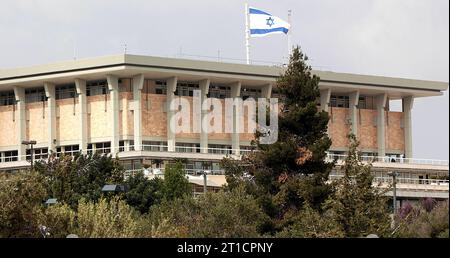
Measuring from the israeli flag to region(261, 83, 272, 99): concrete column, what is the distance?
1317 cm

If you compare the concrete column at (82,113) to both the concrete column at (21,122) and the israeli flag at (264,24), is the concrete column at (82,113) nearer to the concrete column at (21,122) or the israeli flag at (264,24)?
the concrete column at (21,122)

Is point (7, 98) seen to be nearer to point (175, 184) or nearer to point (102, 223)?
point (175, 184)

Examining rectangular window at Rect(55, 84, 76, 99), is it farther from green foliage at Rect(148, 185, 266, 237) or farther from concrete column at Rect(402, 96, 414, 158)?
green foliage at Rect(148, 185, 266, 237)

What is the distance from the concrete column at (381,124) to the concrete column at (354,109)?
3053 mm

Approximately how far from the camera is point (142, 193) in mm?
66000

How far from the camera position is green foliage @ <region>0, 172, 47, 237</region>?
1405 inches

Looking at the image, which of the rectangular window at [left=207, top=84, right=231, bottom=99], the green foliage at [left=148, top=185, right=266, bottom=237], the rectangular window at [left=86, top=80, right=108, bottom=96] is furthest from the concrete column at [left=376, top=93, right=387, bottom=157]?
the green foliage at [left=148, top=185, right=266, bottom=237]

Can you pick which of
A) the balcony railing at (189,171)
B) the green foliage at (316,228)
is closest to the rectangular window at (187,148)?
the balcony railing at (189,171)

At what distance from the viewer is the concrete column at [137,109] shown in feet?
326

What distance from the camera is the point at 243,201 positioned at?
156 ft

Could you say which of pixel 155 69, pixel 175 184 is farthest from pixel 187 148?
pixel 175 184
